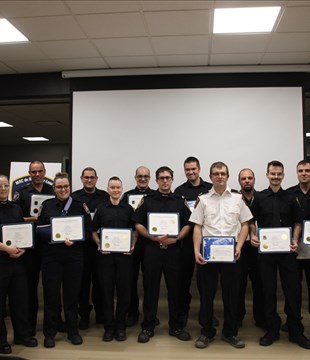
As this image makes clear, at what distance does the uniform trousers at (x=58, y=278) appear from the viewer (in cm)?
343

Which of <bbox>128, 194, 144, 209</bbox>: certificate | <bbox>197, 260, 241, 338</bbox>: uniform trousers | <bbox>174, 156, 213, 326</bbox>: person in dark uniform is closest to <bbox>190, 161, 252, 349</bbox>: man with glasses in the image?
<bbox>197, 260, 241, 338</bbox>: uniform trousers

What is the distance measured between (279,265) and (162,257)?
1060mm

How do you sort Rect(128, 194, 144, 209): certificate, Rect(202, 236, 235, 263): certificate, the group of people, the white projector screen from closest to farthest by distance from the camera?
Rect(202, 236, 235, 263): certificate
the group of people
Rect(128, 194, 144, 209): certificate
the white projector screen

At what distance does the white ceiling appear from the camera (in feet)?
11.5

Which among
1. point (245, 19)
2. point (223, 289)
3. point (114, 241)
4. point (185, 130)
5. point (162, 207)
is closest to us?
point (223, 289)

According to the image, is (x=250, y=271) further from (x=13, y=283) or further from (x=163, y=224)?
(x=13, y=283)

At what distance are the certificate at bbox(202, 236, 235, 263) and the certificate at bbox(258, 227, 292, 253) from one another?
0.94 feet

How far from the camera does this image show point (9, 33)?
4.06 m

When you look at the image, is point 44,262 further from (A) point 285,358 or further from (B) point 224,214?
(A) point 285,358

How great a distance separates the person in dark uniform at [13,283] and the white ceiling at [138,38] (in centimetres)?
166

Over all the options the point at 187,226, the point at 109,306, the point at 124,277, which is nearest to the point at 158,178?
the point at 187,226

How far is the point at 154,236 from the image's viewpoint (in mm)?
3488

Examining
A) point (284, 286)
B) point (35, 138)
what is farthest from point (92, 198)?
point (35, 138)

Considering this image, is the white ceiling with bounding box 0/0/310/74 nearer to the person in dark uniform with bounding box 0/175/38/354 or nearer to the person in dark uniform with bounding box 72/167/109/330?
the person in dark uniform with bounding box 72/167/109/330
